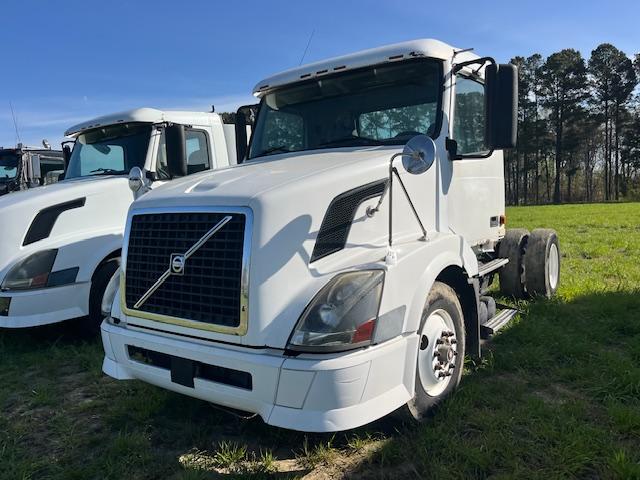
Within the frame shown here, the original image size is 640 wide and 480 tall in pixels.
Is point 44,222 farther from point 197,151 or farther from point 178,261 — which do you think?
point 178,261

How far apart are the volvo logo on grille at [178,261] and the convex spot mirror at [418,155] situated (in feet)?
3.53

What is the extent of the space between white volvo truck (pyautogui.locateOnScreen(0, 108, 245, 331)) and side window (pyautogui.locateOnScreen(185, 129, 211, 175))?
0.01 m

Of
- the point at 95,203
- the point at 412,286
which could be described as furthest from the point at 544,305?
the point at 95,203

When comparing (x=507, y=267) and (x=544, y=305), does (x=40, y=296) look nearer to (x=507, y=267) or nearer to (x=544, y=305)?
(x=507, y=267)

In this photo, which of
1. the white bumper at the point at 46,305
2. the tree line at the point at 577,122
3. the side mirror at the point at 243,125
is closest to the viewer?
the white bumper at the point at 46,305

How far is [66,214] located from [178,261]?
3.00m

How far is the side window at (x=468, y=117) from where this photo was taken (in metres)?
4.25

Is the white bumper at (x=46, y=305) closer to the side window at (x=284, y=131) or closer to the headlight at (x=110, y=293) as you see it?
the headlight at (x=110, y=293)

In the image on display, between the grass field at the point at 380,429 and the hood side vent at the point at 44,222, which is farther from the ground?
the hood side vent at the point at 44,222

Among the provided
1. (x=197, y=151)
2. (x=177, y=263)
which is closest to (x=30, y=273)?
(x=197, y=151)

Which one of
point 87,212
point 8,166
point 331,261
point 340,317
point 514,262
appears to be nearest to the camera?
point 340,317

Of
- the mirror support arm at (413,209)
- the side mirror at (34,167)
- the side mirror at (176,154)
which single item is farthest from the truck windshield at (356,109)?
the side mirror at (34,167)

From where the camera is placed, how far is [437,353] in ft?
11.2

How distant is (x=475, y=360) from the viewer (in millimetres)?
4449
